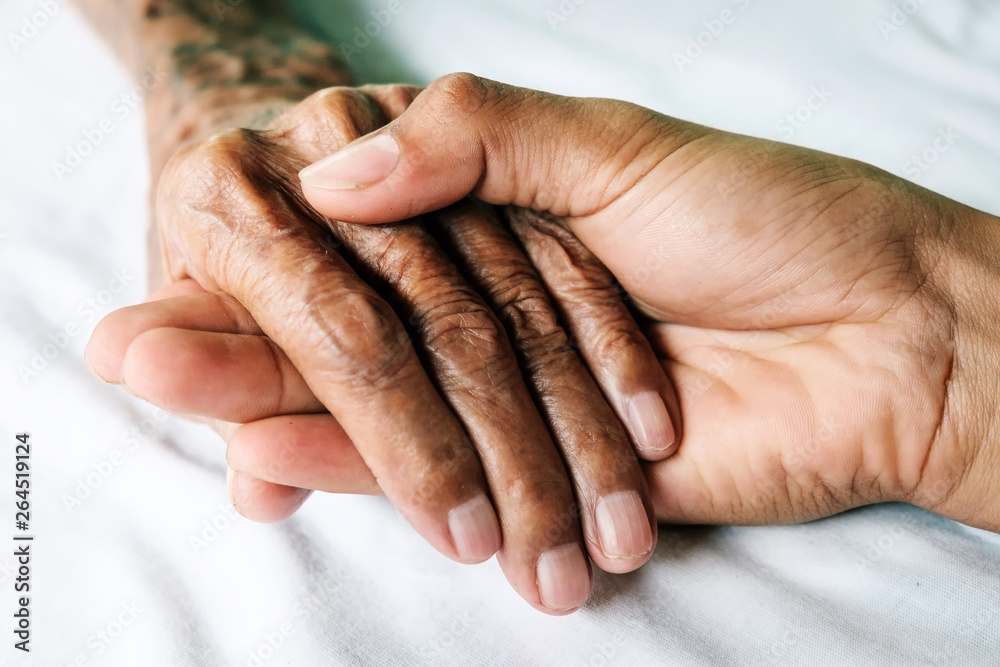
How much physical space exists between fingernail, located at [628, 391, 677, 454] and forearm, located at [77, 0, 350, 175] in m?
0.93

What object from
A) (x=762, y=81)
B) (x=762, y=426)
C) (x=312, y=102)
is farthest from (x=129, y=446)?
(x=762, y=81)

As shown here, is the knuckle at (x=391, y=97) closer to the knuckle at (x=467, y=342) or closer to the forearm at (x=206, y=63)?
the forearm at (x=206, y=63)

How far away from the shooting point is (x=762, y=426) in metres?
1.08

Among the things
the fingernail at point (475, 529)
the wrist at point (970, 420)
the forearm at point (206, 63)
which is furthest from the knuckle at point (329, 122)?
the wrist at point (970, 420)

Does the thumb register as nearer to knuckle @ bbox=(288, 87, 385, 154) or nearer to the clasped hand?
the clasped hand

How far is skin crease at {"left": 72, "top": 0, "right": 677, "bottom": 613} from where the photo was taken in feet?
3.04

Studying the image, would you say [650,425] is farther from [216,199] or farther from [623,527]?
[216,199]

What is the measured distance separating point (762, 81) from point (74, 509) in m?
1.50

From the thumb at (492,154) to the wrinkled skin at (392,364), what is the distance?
0.08m

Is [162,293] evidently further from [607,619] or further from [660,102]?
[660,102]

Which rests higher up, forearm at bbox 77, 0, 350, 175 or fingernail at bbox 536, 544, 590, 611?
forearm at bbox 77, 0, 350, 175

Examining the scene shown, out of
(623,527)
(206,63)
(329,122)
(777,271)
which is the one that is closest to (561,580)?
(623,527)

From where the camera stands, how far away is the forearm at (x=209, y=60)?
1575mm

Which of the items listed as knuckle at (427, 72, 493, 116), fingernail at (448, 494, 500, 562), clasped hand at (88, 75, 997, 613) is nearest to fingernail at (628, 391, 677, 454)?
clasped hand at (88, 75, 997, 613)
